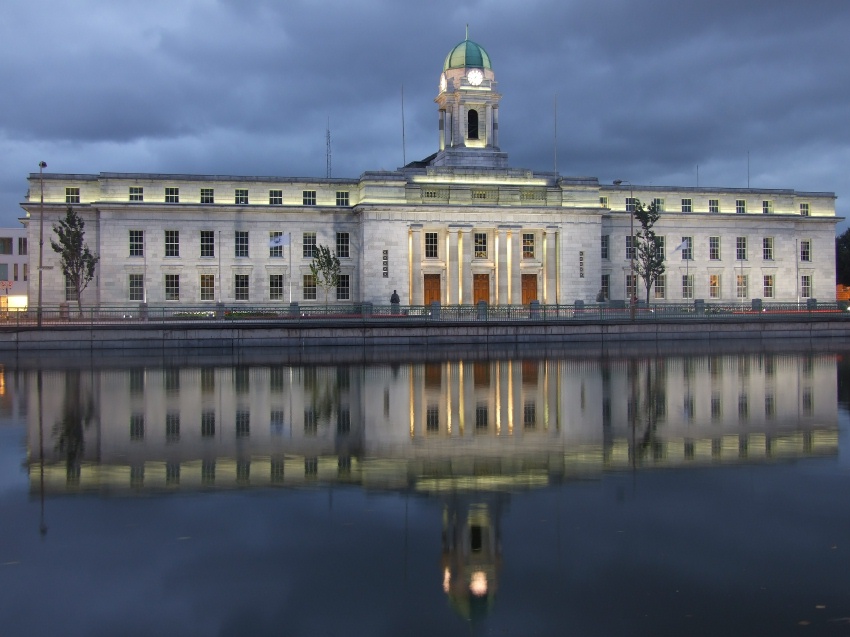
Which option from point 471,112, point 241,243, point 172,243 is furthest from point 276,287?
point 471,112

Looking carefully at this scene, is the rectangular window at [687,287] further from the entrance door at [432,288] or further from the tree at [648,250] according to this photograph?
the entrance door at [432,288]

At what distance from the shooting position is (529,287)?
6844cm

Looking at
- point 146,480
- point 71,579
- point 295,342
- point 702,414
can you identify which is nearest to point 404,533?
point 71,579

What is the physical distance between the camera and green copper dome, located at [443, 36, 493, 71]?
70.2 metres

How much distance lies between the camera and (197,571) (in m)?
8.65

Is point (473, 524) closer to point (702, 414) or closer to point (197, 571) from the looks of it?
point (197, 571)

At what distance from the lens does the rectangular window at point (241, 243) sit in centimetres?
6512

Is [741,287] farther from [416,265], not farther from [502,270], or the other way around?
[416,265]

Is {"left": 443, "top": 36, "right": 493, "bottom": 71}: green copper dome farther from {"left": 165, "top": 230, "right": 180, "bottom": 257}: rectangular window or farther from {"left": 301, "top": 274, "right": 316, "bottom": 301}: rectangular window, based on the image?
{"left": 165, "top": 230, "right": 180, "bottom": 257}: rectangular window

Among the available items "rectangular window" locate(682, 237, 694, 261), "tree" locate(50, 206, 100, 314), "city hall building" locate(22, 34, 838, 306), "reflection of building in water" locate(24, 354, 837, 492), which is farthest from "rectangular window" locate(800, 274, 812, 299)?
"tree" locate(50, 206, 100, 314)

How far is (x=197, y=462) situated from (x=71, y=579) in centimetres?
578

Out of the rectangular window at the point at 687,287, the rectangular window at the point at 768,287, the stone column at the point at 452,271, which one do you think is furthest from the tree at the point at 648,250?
the stone column at the point at 452,271

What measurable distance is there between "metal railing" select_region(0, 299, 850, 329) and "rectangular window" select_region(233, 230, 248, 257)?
7.25m

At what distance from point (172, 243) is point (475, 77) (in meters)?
27.0
